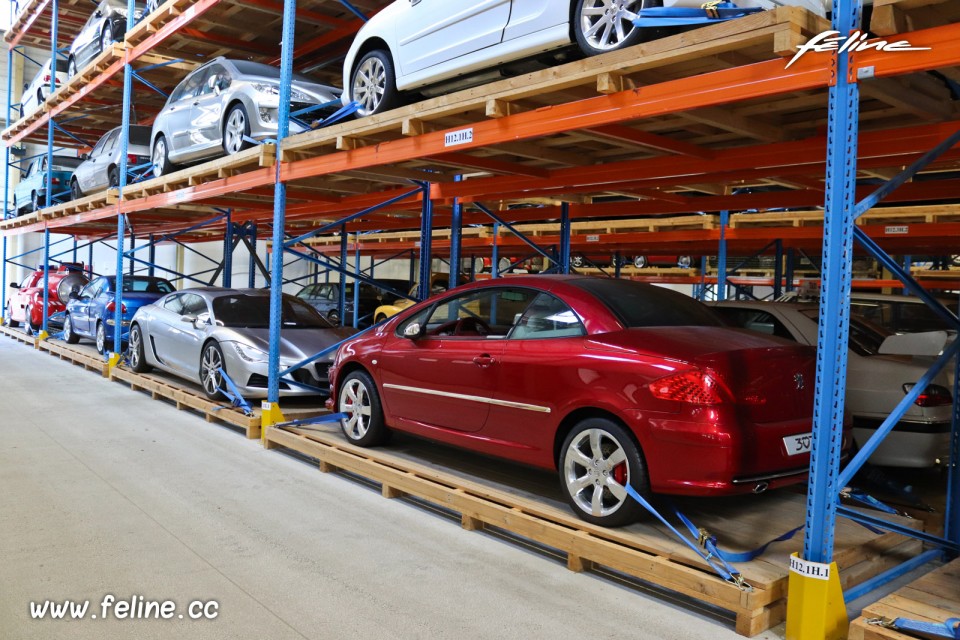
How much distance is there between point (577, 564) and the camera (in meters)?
4.05

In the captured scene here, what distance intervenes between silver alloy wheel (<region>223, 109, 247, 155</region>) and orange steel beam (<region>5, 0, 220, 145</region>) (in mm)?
1260

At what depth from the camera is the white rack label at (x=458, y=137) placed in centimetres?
508

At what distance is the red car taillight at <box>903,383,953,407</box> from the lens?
485cm

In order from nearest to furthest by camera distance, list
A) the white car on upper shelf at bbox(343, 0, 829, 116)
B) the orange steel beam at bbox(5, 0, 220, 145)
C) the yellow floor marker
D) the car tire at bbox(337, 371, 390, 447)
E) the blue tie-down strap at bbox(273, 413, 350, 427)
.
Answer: the yellow floor marker, the white car on upper shelf at bbox(343, 0, 829, 116), the car tire at bbox(337, 371, 390, 447), the blue tie-down strap at bbox(273, 413, 350, 427), the orange steel beam at bbox(5, 0, 220, 145)

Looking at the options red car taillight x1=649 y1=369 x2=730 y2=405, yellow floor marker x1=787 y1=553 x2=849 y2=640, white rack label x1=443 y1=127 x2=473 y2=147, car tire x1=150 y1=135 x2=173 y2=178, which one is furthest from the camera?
car tire x1=150 y1=135 x2=173 y2=178

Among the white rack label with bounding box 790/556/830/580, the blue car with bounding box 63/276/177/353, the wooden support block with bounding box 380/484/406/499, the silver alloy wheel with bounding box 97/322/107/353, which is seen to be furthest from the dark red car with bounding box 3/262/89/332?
the white rack label with bounding box 790/556/830/580

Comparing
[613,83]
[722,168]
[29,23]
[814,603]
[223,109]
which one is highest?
[29,23]

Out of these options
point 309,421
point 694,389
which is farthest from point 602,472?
point 309,421

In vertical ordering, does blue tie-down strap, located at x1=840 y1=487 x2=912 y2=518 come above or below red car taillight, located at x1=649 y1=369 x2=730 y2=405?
below

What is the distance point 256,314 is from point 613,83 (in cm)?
567

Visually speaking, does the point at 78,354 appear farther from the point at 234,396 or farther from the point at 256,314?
the point at 234,396

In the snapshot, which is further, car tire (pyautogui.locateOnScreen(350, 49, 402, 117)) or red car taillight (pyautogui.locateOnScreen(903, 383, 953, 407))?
car tire (pyautogui.locateOnScreen(350, 49, 402, 117))

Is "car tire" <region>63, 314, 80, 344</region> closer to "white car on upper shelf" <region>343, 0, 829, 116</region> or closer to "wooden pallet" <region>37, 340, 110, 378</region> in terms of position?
"wooden pallet" <region>37, 340, 110, 378</region>

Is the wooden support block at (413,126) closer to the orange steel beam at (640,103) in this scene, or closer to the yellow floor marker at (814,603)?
the orange steel beam at (640,103)
